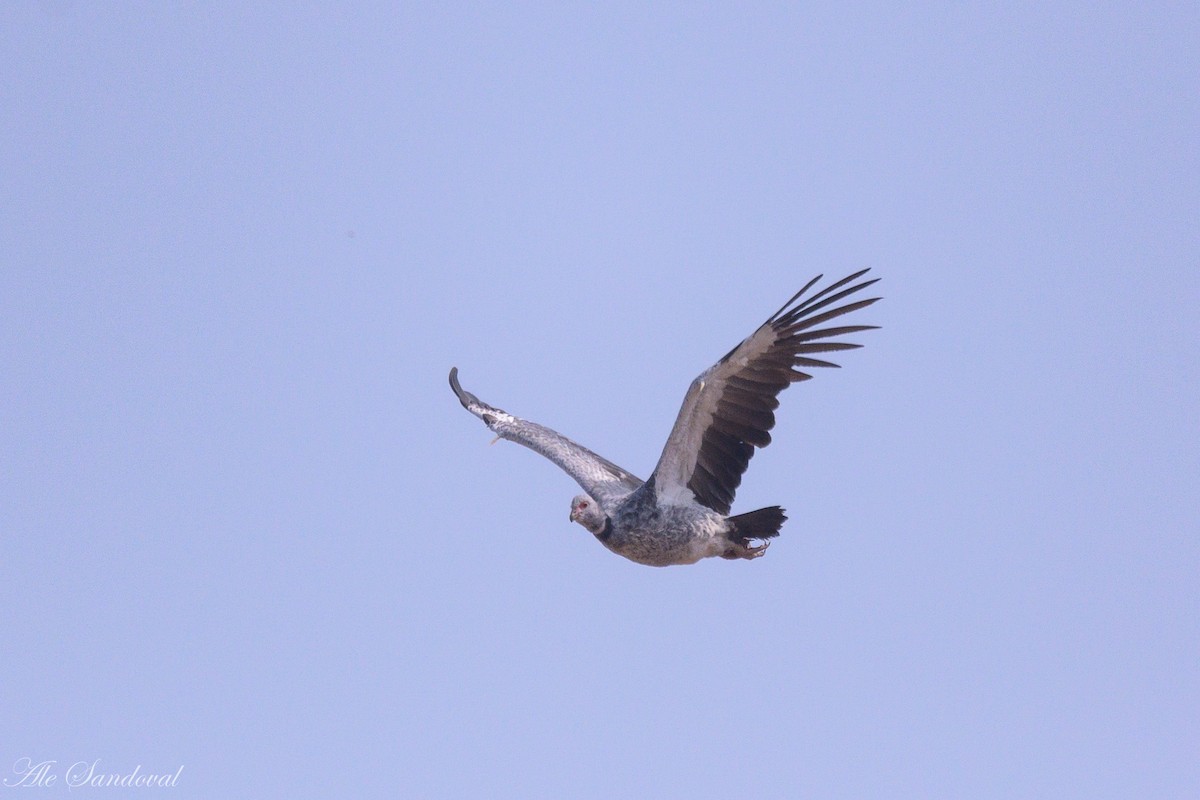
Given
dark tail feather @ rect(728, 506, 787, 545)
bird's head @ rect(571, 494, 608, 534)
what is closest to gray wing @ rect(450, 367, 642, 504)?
bird's head @ rect(571, 494, 608, 534)

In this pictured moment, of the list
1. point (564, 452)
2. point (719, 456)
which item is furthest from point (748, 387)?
point (564, 452)

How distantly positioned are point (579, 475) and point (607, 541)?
1.67 m

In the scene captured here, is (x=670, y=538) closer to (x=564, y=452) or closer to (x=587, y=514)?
(x=587, y=514)

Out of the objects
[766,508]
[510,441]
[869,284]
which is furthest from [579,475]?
[869,284]

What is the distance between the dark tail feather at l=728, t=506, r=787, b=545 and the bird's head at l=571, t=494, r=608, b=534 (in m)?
1.14

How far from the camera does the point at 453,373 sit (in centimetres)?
1795

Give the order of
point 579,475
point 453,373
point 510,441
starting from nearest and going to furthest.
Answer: point 579,475
point 510,441
point 453,373

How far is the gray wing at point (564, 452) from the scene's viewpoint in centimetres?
1459

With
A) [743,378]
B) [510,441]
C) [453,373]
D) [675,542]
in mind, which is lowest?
[675,542]

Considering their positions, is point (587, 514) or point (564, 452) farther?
point (564, 452)

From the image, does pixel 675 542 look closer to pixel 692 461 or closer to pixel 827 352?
pixel 692 461

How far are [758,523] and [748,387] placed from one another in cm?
117

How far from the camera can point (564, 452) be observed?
51.3 feet

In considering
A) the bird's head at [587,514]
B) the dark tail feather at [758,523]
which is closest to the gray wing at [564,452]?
the bird's head at [587,514]
